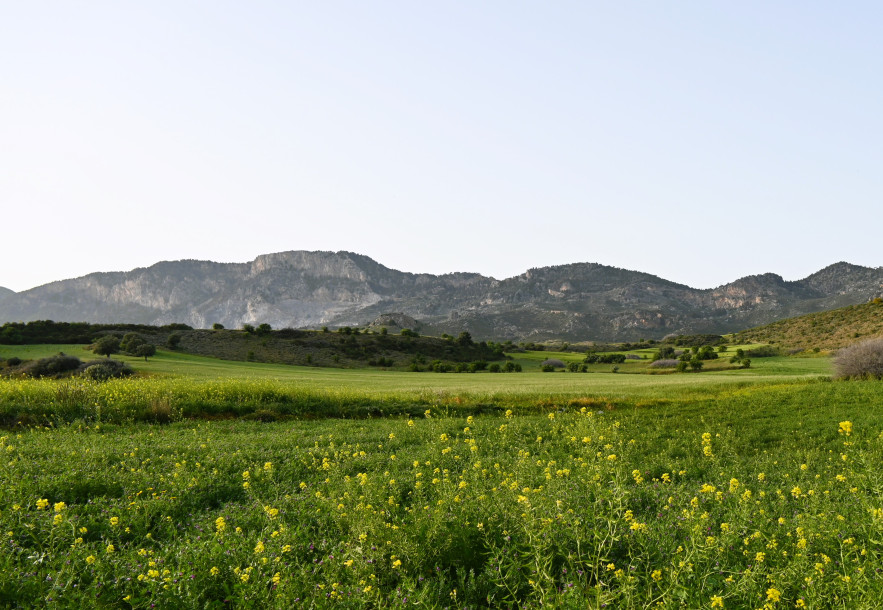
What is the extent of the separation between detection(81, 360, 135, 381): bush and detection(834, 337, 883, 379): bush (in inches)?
1853

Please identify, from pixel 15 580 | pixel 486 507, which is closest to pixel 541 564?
pixel 486 507

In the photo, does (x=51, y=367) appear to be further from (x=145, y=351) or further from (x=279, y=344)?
(x=279, y=344)

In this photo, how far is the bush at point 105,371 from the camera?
1270 inches

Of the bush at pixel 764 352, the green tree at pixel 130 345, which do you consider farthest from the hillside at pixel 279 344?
the bush at pixel 764 352

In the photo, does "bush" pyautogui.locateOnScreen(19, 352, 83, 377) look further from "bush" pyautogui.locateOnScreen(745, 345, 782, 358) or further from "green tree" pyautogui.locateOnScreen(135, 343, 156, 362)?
"bush" pyautogui.locateOnScreen(745, 345, 782, 358)

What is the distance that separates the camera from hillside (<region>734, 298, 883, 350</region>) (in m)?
71.9

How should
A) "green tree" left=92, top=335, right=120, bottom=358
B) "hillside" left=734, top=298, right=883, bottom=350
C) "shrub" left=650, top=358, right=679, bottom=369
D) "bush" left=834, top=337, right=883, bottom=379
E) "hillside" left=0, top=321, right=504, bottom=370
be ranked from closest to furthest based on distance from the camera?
1. "bush" left=834, top=337, right=883, bottom=379
2. "green tree" left=92, top=335, right=120, bottom=358
3. "shrub" left=650, top=358, right=679, bottom=369
4. "hillside" left=0, top=321, right=504, bottom=370
5. "hillside" left=734, top=298, right=883, bottom=350

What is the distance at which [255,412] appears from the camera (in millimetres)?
22109

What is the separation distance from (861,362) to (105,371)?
49.6 m

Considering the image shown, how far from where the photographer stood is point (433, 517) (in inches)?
223

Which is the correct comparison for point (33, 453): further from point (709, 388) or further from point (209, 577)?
point (709, 388)

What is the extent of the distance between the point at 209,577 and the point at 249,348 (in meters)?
73.7

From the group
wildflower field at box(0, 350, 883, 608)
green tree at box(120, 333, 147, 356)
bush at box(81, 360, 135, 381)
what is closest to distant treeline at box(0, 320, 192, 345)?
green tree at box(120, 333, 147, 356)

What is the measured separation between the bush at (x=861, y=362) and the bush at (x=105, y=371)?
154 feet
